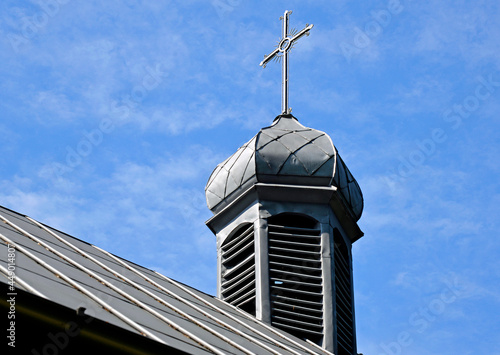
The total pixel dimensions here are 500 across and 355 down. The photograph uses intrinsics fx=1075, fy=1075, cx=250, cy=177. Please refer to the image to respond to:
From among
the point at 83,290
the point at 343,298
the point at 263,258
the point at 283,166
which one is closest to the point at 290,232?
the point at 263,258

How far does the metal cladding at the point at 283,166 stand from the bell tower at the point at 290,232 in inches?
0.9

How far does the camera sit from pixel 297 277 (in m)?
23.0

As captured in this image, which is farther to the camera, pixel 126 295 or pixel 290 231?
pixel 290 231

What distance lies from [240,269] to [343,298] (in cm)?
240

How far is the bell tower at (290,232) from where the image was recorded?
74.0 feet

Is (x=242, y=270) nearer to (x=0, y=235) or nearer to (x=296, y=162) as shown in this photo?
(x=296, y=162)

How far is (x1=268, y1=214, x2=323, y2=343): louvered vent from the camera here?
72.8 feet

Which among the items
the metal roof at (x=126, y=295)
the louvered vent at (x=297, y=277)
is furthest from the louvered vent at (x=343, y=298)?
the metal roof at (x=126, y=295)

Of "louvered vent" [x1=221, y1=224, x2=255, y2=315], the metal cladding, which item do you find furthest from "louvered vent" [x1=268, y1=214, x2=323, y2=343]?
the metal cladding

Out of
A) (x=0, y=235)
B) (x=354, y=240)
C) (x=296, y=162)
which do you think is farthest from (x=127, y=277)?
(x=354, y=240)

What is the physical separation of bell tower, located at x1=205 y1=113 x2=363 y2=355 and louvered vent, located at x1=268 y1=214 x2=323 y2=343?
0.02 metres

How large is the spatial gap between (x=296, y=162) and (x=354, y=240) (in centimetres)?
270

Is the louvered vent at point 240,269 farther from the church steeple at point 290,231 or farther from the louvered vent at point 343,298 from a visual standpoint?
the louvered vent at point 343,298

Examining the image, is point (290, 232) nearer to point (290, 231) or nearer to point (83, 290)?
point (290, 231)
